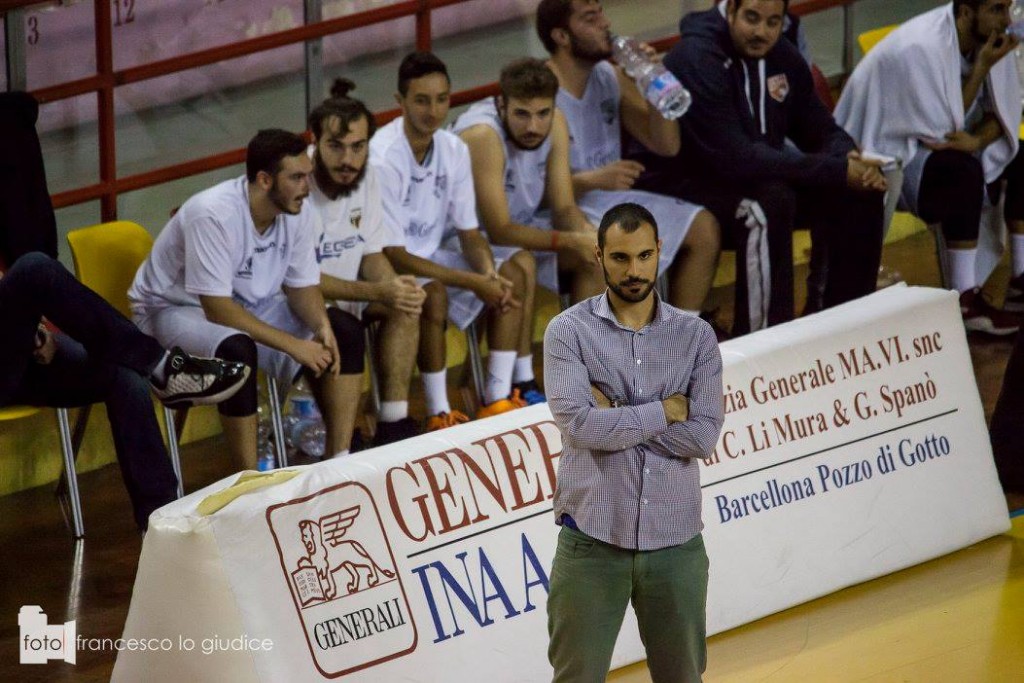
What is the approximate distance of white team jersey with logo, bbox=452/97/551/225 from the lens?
7.07 m

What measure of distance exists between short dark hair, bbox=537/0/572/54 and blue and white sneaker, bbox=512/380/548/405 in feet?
5.22

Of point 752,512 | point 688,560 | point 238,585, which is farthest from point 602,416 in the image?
point 752,512

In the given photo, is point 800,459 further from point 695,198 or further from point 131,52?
point 131,52

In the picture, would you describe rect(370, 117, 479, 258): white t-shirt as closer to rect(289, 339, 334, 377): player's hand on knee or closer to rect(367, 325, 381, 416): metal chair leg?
rect(367, 325, 381, 416): metal chair leg

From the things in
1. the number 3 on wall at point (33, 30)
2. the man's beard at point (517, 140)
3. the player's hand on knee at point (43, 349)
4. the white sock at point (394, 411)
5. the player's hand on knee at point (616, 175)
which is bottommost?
the white sock at point (394, 411)

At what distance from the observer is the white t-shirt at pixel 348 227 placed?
21.3ft

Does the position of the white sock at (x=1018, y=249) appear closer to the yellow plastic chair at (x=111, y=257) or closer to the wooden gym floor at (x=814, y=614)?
the wooden gym floor at (x=814, y=614)

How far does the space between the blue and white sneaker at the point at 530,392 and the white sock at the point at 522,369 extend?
0.02m

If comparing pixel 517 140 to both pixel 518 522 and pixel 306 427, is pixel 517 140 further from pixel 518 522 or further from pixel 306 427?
pixel 518 522

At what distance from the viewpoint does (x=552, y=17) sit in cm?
735

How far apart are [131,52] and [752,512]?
4534mm

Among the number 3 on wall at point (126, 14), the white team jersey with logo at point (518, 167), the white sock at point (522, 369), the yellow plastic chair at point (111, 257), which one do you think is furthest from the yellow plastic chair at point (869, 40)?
the yellow plastic chair at point (111, 257)

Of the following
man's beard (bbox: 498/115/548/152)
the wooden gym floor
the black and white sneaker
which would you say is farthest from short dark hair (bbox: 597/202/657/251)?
man's beard (bbox: 498/115/548/152)

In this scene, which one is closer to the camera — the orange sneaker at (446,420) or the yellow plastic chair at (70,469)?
the yellow plastic chair at (70,469)
